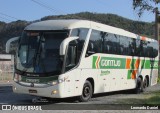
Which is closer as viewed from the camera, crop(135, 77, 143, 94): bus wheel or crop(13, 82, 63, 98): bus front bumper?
crop(13, 82, 63, 98): bus front bumper

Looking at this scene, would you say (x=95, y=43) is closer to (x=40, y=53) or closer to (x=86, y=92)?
(x=86, y=92)

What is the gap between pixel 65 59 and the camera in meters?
15.5

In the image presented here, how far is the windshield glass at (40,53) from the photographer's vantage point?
15.5 m

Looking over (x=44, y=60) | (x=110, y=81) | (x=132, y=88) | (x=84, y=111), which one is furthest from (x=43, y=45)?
(x=132, y=88)

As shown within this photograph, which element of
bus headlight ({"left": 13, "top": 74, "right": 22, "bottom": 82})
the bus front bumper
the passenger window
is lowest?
the bus front bumper

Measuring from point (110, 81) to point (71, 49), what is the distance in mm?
4639

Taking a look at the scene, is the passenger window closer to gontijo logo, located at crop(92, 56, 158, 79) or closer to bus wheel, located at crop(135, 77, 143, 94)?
gontijo logo, located at crop(92, 56, 158, 79)

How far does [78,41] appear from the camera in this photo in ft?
53.7

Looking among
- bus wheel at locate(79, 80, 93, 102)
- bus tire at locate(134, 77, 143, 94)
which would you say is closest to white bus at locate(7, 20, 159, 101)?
bus wheel at locate(79, 80, 93, 102)

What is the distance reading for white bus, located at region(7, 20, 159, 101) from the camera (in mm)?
15438

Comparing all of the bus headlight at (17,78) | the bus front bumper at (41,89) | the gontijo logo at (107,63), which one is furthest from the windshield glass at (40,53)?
the gontijo logo at (107,63)

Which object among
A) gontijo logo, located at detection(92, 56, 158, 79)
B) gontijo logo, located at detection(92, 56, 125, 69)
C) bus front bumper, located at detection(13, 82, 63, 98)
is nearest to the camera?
bus front bumper, located at detection(13, 82, 63, 98)

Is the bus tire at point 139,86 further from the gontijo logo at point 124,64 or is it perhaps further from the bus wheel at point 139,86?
the gontijo logo at point 124,64

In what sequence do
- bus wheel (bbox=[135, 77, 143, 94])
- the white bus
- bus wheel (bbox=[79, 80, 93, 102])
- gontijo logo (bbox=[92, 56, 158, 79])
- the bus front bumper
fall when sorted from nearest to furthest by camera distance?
the bus front bumper
the white bus
bus wheel (bbox=[79, 80, 93, 102])
gontijo logo (bbox=[92, 56, 158, 79])
bus wheel (bbox=[135, 77, 143, 94])
